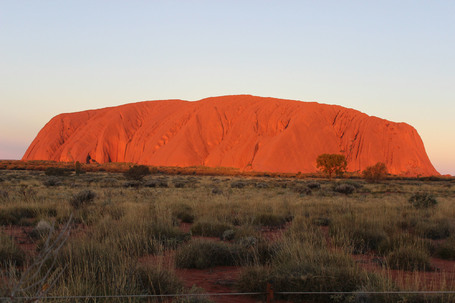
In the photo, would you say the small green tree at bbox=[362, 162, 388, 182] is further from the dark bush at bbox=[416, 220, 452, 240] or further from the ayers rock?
the dark bush at bbox=[416, 220, 452, 240]

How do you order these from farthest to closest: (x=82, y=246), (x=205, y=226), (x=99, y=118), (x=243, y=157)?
(x=99, y=118), (x=243, y=157), (x=205, y=226), (x=82, y=246)

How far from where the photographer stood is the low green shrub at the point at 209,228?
337 inches

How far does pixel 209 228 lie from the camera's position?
28.7ft

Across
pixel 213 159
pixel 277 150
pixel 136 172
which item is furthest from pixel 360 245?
pixel 213 159

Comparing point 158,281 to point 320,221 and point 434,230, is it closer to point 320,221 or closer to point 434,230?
point 320,221

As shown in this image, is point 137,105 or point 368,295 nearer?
point 368,295

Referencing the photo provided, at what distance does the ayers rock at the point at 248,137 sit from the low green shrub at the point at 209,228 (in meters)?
58.4

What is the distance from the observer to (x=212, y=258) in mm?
6156

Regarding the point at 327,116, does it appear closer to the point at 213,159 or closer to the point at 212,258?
the point at 213,159

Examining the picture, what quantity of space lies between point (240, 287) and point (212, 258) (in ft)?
5.10

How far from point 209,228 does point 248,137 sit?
67.4 m

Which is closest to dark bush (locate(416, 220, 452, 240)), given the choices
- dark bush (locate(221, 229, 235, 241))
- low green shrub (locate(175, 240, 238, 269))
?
dark bush (locate(221, 229, 235, 241))

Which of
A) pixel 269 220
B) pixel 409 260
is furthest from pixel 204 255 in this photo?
pixel 269 220

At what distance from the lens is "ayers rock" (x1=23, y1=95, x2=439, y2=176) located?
70.5 meters
